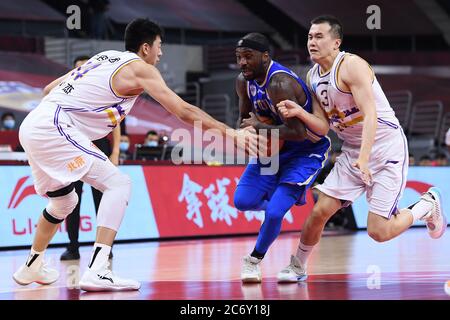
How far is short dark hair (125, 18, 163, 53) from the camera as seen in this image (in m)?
6.22

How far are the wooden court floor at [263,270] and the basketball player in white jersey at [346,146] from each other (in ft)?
1.41

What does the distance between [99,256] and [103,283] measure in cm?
21

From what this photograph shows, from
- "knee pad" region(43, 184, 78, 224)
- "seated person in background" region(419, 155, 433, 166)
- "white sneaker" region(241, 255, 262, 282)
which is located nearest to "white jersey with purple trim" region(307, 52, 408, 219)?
"white sneaker" region(241, 255, 262, 282)

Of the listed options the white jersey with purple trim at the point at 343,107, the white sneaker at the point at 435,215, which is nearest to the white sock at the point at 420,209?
the white sneaker at the point at 435,215

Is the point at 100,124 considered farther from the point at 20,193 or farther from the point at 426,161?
the point at 426,161

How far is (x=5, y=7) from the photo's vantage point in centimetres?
2133

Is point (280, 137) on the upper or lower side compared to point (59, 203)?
upper

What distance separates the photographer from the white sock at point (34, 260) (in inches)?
256

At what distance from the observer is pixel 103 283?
588 centimetres

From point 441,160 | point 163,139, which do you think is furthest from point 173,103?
point 441,160

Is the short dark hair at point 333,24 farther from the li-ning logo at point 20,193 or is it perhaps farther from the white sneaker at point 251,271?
the li-ning logo at point 20,193
